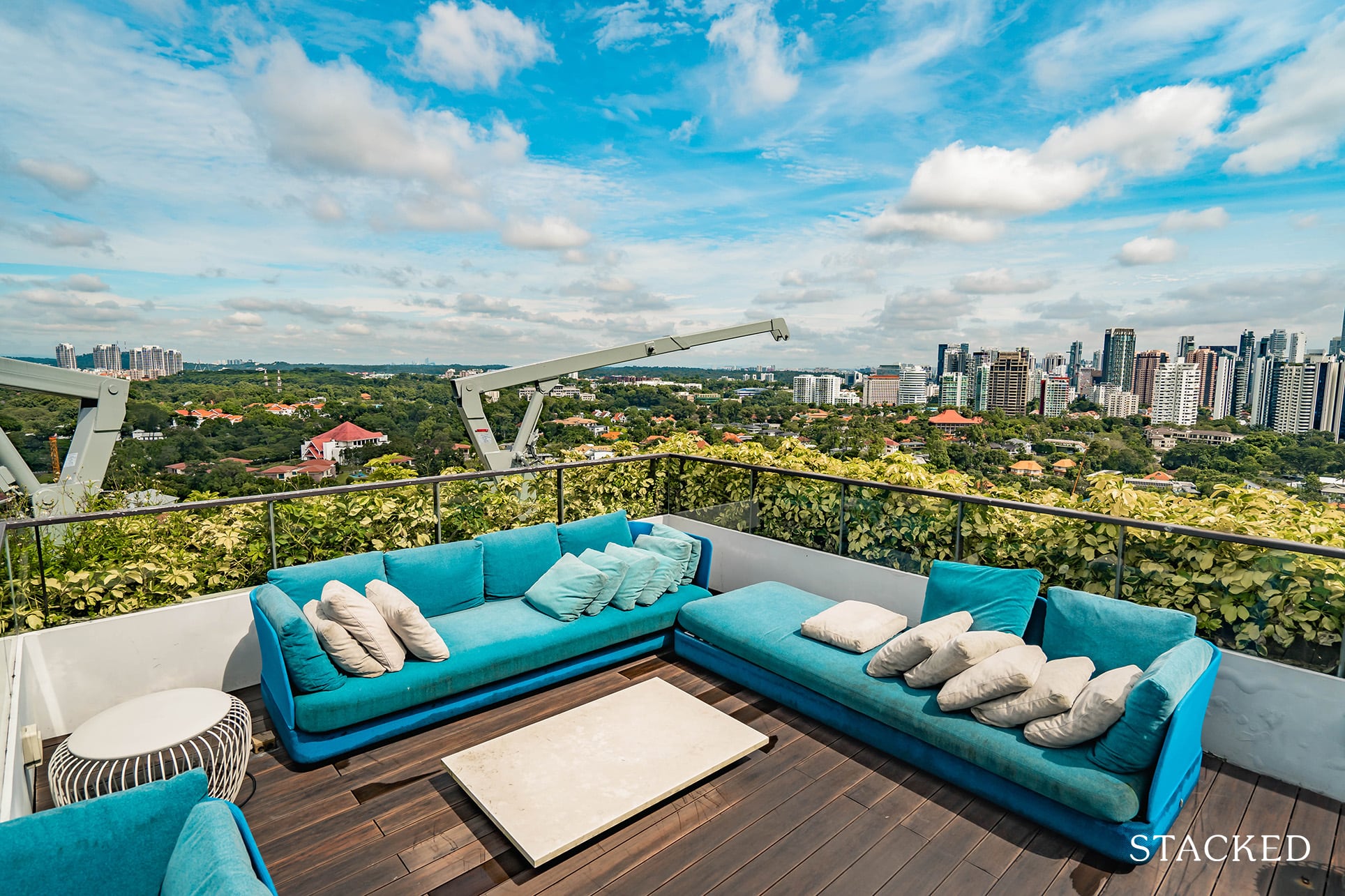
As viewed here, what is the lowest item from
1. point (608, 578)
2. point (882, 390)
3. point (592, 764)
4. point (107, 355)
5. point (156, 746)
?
point (592, 764)

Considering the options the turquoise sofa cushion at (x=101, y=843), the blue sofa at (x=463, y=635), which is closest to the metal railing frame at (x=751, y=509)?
the blue sofa at (x=463, y=635)

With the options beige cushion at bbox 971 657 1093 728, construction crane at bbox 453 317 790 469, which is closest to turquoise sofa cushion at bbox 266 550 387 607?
construction crane at bbox 453 317 790 469

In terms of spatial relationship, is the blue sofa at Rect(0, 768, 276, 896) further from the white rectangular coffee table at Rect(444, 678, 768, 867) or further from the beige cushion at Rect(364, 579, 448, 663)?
the beige cushion at Rect(364, 579, 448, 663)

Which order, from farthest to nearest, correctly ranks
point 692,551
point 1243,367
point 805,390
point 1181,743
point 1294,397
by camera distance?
1. point 805,390
2. point 1243,367
3. point 1294,397
4. point 692,551
5. point 1181,743

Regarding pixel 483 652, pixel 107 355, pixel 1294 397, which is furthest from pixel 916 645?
pixel 1294 397

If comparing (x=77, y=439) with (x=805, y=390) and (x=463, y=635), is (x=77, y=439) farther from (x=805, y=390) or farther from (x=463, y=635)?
(x=805, y=390)

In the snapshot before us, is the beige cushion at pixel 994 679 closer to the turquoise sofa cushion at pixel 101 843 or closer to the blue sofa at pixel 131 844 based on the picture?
the blue sofa at pixel 131 844
